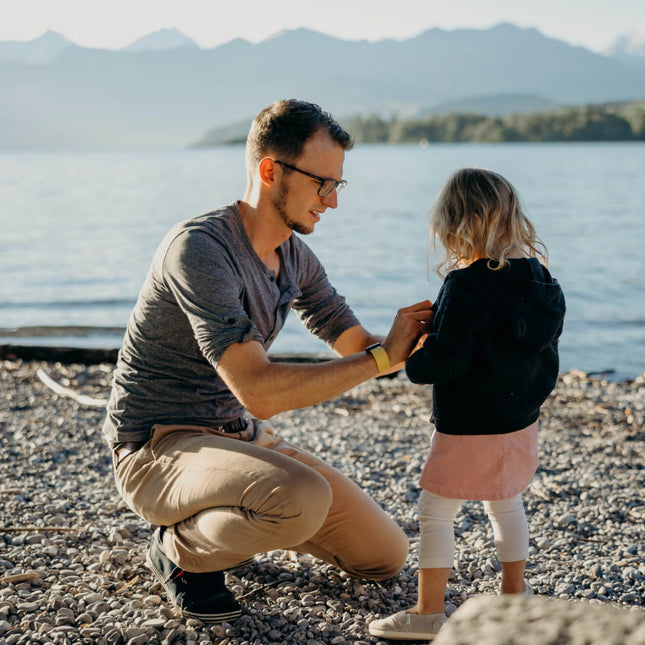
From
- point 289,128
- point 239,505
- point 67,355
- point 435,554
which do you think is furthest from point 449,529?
point 67,355

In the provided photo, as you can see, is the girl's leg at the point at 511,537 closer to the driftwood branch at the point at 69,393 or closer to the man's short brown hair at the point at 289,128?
the man's short brown hair at the point at 289,128

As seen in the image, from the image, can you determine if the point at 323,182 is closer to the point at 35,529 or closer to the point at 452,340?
the point at 452,340

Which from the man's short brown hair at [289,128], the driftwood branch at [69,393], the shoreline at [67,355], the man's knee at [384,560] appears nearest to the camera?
the man's short brown hair at [289,128]

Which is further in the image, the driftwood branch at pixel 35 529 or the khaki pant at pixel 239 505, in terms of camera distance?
the driftwood branch at pixel 35 529

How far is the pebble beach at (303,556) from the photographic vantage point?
11.5ft

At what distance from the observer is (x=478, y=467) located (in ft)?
11.3

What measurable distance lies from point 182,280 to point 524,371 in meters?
1.47

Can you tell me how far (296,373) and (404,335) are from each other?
495 millimetres

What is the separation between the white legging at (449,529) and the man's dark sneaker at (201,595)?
841 millimetres

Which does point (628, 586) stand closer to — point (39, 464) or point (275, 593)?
point (275, 593)

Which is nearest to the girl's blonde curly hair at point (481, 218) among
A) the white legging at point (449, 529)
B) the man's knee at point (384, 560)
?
the white legging at point (449, 529)

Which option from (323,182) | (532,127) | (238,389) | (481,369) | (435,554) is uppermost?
(532,127)

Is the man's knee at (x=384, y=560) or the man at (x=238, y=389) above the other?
the man at (x=238, y=389)

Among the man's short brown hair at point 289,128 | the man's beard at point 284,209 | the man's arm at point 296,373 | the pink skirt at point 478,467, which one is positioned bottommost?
the pink skirt at point 478,467
